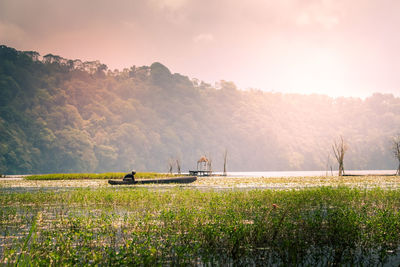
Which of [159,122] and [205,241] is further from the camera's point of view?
[159,122]

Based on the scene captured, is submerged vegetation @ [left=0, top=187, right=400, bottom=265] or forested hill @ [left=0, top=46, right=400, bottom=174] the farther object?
forested hill @ [left=0, top=46, right=400, bottom=174]

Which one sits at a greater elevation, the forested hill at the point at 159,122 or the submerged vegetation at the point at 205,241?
the forested hill at the point at 159,122

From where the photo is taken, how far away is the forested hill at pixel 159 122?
83.1 metres

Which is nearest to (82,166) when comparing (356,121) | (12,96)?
(12,96)

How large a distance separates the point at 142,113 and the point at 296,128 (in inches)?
2457

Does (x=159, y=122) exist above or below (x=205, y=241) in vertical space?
above

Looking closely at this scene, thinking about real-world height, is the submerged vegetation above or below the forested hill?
below

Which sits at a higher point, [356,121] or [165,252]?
[356,121]

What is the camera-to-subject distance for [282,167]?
11519cm

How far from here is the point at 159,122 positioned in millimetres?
107125

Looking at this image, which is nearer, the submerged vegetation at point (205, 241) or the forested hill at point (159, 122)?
the submerged vegetation at point (205, 241)

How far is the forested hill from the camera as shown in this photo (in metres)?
83.1

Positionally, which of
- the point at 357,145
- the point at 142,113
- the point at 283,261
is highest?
the point at 142,113

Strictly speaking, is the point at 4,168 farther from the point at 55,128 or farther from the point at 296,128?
the point at 296,128
